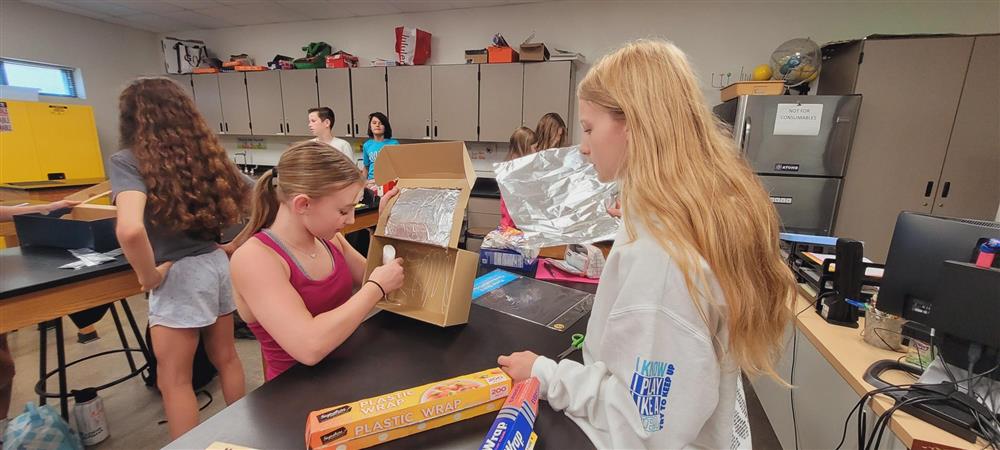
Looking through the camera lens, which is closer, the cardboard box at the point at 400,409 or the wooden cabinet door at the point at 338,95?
the cardboard box at the point at 400,409

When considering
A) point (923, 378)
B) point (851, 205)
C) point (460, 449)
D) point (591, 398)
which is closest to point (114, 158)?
point (460, 449)

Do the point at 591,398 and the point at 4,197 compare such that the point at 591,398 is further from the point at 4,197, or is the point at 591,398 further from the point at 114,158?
the point at 4,197

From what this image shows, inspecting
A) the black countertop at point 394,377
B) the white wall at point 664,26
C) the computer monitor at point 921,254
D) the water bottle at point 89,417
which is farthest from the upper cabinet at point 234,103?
the computer monitor at point 921,254

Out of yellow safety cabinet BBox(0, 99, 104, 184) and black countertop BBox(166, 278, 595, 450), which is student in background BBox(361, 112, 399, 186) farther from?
black countertop BBox(166, 278, 595, 450)

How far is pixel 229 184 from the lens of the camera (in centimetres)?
152

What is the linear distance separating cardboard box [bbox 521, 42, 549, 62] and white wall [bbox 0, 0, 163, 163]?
4109 mm

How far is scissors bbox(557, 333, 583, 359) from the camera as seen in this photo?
92cm

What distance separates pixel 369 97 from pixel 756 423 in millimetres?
4348

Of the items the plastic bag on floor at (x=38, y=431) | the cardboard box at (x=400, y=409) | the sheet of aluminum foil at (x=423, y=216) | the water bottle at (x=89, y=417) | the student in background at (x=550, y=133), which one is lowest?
the water bottle at (x=89, y=417)

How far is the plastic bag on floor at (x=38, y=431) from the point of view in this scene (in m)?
1.31

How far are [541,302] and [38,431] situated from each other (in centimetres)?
177

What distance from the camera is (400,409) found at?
2.11 feet

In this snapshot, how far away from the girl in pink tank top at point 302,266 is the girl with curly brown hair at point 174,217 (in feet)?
1.52

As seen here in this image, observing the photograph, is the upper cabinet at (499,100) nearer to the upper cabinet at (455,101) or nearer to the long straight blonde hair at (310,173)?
the upper cabinet at (455,101)
